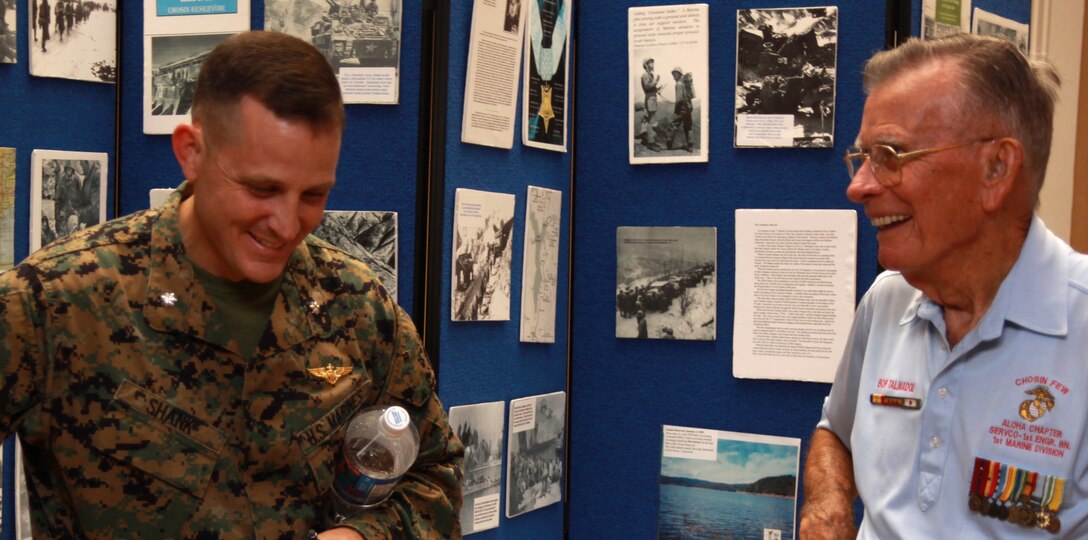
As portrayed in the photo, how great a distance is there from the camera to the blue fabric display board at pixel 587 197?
2.44 metres

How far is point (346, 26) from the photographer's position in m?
2.46

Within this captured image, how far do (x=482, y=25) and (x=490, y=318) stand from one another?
66cm

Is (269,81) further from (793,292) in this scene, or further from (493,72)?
(793,292)

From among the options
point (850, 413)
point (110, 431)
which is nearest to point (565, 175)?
point (850, 413)

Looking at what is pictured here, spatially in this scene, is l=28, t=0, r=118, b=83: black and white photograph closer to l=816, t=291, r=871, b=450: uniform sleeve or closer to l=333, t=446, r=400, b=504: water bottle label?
l=333, t=446, r=400, b=504: water bottle label

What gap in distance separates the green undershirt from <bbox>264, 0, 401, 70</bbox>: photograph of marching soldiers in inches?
35.4

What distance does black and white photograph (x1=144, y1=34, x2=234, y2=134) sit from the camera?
2.54m

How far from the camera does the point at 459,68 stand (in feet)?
8.10

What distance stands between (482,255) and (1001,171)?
118cm

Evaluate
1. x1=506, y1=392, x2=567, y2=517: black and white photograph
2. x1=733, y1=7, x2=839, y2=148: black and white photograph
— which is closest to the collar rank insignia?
x1=506, y1=392, x2=567, y2=517: black and white photograph

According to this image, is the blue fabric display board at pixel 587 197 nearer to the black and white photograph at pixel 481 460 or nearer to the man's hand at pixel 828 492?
the black and white photograph at pixel 481 460

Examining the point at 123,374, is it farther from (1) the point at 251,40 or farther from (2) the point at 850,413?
(2) the point at 850,413

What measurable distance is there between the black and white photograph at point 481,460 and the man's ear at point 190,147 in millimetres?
1033

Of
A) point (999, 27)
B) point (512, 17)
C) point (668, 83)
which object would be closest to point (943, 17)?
point (999, 27)
